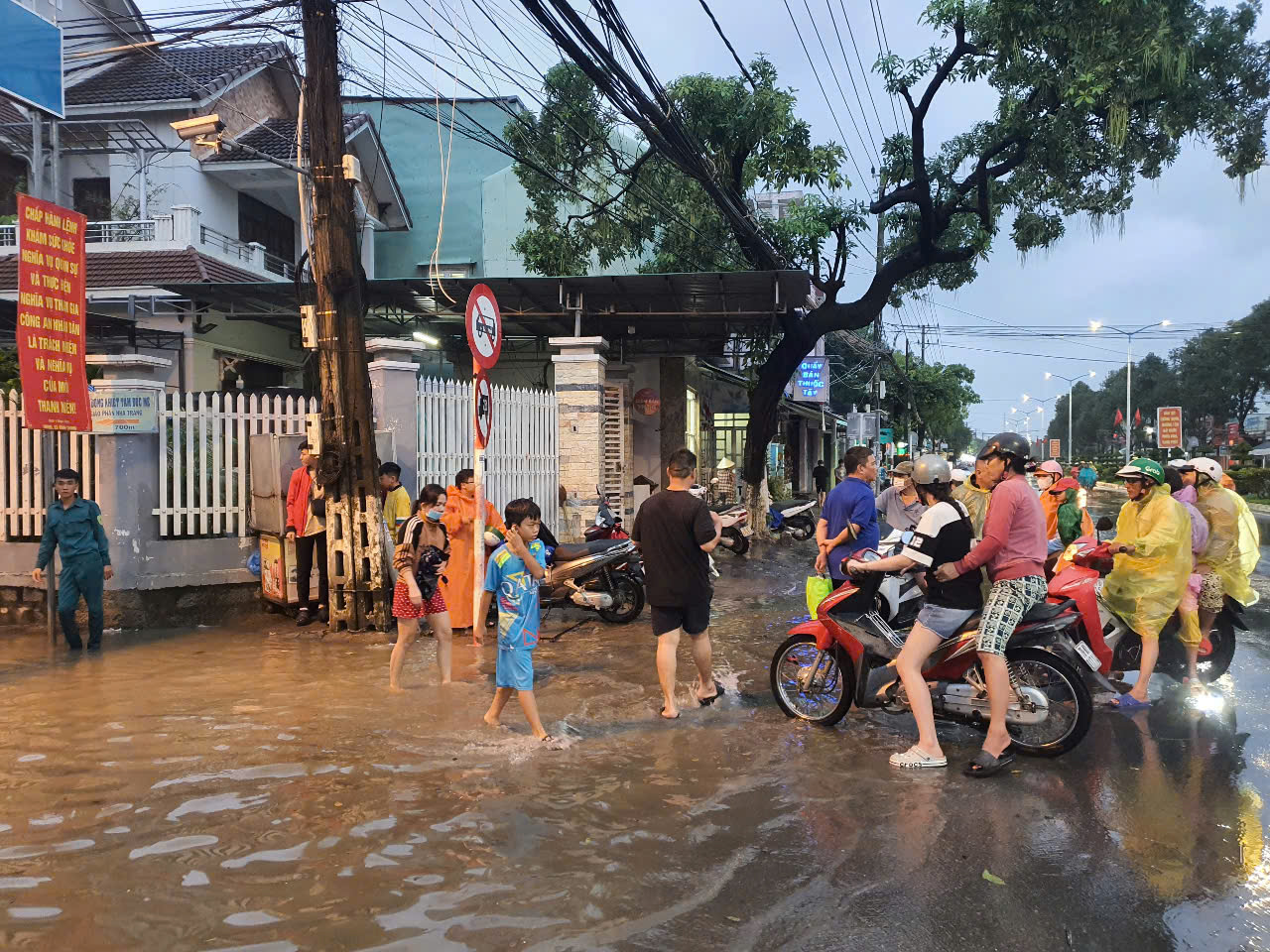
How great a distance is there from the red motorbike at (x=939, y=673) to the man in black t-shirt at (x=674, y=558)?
695 mm

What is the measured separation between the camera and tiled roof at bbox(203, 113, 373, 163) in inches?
712

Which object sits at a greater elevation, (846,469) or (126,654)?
(846,469)

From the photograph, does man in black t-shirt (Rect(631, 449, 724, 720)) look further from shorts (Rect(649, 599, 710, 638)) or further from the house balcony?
the house balcony

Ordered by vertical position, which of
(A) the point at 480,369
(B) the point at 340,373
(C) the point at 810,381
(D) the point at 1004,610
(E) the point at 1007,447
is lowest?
(D) the point at 1004,610

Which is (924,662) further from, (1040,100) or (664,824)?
(1040,100)

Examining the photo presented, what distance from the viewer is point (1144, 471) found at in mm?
6453

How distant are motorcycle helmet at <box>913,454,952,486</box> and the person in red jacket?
613 centimetres

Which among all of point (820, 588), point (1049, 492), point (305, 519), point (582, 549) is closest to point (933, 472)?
point (820, 588)

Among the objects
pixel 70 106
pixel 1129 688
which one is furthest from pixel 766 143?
pixel 70 106

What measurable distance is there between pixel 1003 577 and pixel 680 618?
81.2 inches

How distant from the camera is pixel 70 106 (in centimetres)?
1767

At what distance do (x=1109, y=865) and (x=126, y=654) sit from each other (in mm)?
7735

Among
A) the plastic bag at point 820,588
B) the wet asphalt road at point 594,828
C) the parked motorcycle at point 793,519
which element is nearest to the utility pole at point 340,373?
the wet asphalt road at point 594,828

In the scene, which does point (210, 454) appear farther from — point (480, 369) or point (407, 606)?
point (407, 606)
